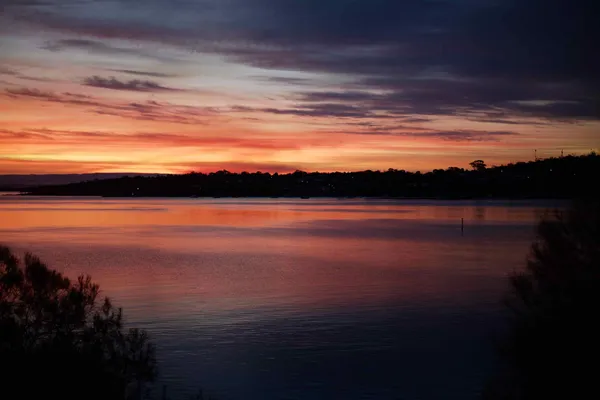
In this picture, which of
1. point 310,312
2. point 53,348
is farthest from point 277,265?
point 53,348

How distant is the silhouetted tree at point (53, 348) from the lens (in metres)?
9.08

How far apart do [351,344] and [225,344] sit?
3.14m

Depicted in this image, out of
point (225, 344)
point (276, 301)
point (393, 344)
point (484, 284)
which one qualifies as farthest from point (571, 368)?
point (484, 284)

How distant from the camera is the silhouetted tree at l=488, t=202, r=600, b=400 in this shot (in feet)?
29.1

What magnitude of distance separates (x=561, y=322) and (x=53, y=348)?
745 centimetres

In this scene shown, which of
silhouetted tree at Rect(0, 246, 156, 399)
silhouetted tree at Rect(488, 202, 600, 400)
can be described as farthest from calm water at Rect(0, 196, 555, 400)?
silhouetted tree at Rect(0, 246, 156, 399)

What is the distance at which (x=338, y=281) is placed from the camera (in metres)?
28.8

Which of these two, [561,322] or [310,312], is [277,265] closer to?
[310,312]

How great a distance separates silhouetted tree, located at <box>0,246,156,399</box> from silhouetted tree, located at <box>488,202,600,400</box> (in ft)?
18.2

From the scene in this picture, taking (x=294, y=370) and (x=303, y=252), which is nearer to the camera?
(x=294, y=370)

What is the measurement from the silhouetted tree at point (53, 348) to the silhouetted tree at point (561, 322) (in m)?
5.55

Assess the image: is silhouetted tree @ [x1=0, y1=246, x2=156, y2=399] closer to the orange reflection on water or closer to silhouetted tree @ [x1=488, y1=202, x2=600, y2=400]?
silhouetted tree @ [x1=488, y1=202, x2=600, y2=400]

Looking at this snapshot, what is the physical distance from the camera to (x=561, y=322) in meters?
9.53

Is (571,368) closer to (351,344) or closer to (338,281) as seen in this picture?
(351,344)
